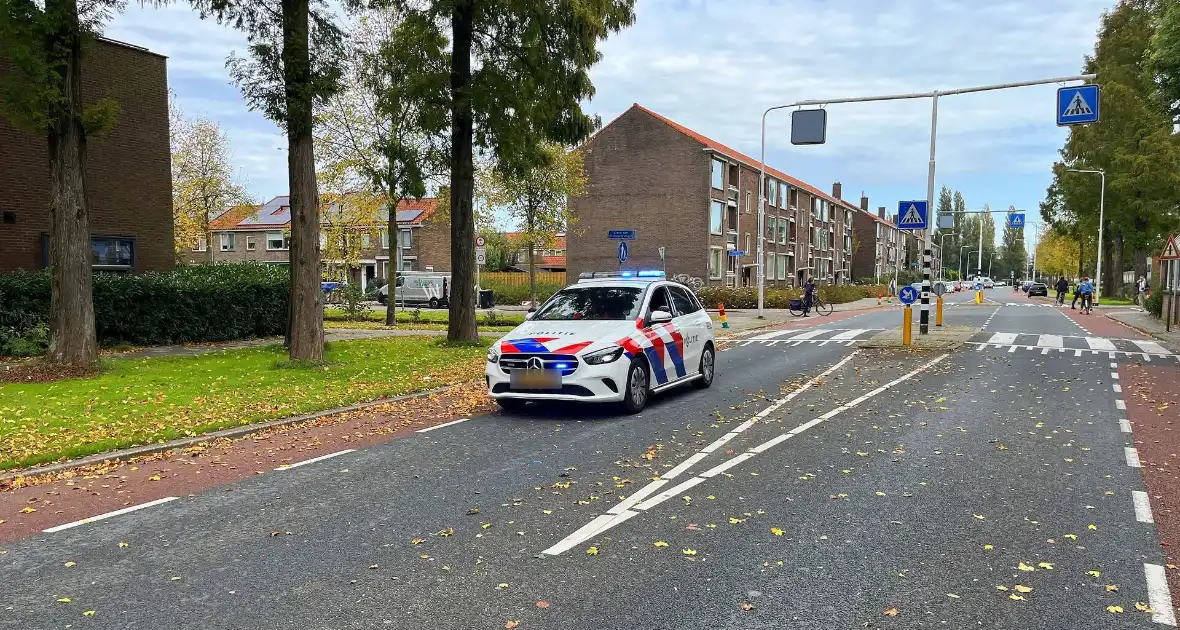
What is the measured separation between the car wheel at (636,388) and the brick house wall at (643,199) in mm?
36490

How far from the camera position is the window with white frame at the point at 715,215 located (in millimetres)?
46344

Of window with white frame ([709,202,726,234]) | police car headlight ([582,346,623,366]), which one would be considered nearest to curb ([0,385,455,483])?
police car headlight ([582,346,623,366])

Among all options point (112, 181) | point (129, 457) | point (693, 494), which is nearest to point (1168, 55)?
point (693, 494)

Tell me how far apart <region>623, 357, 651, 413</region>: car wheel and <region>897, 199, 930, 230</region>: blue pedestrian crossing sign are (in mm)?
12378

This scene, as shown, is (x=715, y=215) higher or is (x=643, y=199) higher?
(x=643, y=199)

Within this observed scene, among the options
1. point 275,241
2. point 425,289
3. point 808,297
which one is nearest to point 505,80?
point 808,297

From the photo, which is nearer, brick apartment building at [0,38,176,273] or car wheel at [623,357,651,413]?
car wheel at [623,357,651,413]

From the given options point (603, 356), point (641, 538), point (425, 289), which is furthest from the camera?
point (425, 289)

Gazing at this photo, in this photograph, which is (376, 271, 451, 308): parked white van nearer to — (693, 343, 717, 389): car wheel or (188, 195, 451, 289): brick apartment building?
(188, 195, 451, 289): brick apartment building

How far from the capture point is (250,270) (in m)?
19.9

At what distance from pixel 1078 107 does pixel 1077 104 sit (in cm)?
6

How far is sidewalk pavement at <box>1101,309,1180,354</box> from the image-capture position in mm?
19681

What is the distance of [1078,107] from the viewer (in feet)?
49.4

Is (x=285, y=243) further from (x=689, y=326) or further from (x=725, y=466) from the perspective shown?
(x=725, y=466)
